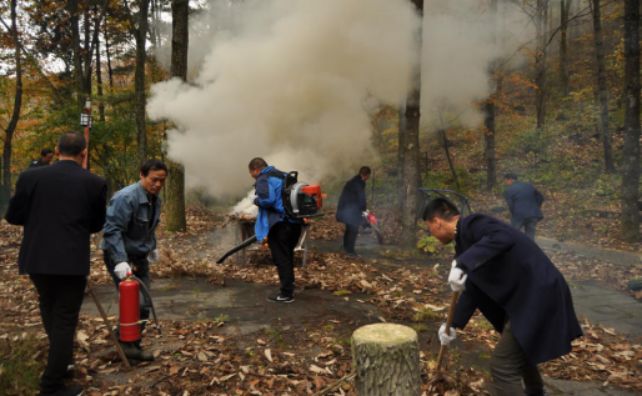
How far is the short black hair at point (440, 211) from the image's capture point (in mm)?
3270

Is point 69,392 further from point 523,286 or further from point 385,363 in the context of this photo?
point 523,286

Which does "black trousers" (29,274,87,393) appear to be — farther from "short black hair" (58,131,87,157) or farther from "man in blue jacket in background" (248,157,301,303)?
"man in blue jacket in background" (248,157,301,303)

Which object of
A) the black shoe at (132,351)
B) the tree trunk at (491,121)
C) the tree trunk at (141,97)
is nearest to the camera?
the black shoe at (132,351)

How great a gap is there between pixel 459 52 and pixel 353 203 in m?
4.82

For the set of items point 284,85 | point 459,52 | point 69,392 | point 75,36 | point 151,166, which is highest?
point 75,36

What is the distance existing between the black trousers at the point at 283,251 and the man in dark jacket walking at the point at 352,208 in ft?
10.9

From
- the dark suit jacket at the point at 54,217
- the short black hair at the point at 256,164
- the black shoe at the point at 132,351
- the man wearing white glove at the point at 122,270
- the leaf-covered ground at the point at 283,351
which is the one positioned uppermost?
the short black hair at the point at 256,164

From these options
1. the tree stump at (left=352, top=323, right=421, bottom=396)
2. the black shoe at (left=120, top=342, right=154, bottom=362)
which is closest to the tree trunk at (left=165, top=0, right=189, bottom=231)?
the black shoe at (left=120, top=342, right=154, bottom=362)

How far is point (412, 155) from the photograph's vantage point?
926 cm

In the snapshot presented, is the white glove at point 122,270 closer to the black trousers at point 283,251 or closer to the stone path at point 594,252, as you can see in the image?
the black trousers at point 283,251

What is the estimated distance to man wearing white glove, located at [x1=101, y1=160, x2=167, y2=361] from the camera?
12.8 feet

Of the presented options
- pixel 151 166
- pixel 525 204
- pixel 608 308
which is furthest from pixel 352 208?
pixel 151 166

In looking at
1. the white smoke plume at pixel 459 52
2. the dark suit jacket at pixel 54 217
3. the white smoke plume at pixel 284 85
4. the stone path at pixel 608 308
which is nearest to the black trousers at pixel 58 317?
the dark suit jacket at pixel 54 217

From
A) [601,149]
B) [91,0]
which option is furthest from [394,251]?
[91,0]
